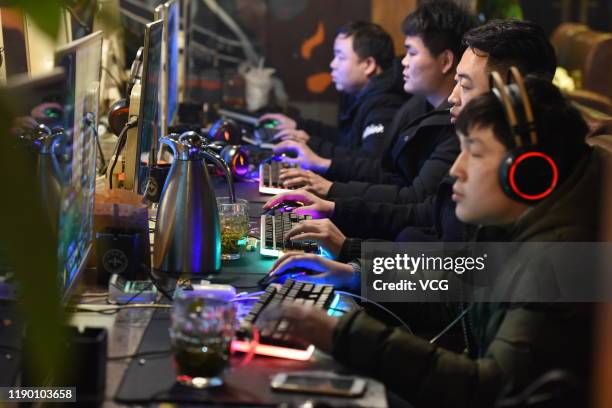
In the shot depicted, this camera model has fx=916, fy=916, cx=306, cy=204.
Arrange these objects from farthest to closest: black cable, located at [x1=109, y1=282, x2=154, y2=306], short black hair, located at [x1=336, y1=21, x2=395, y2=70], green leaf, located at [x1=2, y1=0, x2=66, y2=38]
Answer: short black hair, located at [x1=336, y1=21, x2=395, y2=70] < black cable, located at [x1=109, y1=282, x2=154, y2=306] < green leaf, located at [x1=2, y1=0, x2=66, y2=38]

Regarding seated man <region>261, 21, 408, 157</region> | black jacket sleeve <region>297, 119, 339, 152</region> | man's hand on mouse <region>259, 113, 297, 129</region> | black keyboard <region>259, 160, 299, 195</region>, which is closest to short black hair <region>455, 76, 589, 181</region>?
black keyboard <region>259, 160, 299, 195</region>

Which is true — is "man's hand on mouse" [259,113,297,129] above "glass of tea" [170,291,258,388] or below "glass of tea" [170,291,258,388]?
above

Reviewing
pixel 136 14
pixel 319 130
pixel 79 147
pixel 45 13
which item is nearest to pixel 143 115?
→ pixel 79 147

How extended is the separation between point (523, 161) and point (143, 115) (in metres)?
1.06

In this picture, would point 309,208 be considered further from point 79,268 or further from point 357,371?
point 357,371

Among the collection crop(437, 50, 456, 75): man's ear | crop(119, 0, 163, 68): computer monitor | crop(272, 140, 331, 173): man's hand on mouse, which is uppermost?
crop(119, 0, 163, 68): computer monitor

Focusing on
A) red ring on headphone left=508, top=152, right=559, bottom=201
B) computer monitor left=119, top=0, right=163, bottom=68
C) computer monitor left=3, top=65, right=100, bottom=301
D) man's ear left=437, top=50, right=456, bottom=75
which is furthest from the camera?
computer monitor left=119, top=0, right=163, bottom=68

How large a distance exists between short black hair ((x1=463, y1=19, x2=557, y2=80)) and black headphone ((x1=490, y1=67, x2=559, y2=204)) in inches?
33.3

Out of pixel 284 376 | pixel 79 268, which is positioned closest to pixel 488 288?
pixel 284 376

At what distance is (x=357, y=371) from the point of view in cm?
143

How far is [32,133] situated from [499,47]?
4.69ft

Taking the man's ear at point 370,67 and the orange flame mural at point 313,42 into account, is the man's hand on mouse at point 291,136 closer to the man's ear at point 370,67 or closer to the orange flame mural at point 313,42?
the man's ear at point 370,67

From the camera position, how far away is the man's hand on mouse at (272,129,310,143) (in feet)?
13.3

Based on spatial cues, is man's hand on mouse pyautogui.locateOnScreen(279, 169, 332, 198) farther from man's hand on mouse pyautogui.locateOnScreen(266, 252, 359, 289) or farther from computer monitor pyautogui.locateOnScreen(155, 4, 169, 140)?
man's hand on mouse pyautogui.locateOnScreen(266, 252, 359, 289)
